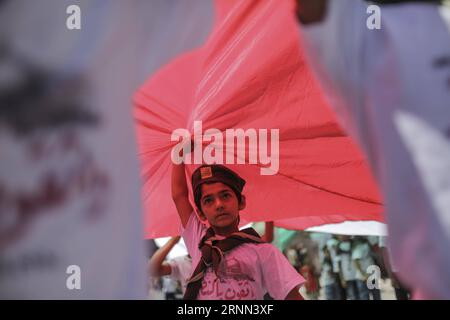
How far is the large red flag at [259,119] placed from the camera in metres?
1.97

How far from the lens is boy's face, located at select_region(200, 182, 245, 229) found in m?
2.38

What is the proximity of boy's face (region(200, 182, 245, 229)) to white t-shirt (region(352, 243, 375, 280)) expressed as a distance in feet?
4.66

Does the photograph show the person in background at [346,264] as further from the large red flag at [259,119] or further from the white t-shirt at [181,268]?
the white t-shirt at [181,268]

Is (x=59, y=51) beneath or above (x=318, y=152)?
beneath

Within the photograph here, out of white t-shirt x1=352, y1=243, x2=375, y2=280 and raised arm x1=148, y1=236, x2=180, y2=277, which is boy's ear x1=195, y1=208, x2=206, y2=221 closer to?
raised arm x1=148, y1=236, x2=180, y2=277

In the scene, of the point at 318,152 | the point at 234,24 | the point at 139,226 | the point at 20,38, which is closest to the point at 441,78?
the point at 139,226

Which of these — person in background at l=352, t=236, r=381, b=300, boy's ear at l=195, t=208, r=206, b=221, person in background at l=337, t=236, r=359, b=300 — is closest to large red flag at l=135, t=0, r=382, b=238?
Answer: boy's ear at l=195, t=208, r=206, b=221

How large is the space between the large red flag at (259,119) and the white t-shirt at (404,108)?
2.71 feet

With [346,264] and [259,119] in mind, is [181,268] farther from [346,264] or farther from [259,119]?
[346,264]

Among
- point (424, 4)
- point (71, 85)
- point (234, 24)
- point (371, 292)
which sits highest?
point (234, 24)

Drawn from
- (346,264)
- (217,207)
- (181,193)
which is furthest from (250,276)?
(346,264)

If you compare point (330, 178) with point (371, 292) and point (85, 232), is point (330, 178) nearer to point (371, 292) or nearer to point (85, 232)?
point (371, 292)

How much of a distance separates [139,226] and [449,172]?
43 centimetres

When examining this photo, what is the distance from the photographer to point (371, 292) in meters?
2.91
